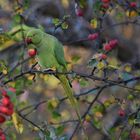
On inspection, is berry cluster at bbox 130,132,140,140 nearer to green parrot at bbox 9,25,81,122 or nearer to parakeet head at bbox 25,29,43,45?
green parrot at bbox 9,25,81,122

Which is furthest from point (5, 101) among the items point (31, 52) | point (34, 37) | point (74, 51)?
point (74, 51)

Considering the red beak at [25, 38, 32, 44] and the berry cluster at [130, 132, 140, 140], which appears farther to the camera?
the red beak at [25, 38, 32, 44]

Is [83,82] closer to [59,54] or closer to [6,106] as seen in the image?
[59,54]

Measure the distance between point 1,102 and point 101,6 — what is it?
4.38 ft

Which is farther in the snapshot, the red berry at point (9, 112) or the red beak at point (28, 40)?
the red beak at point (28, 40)

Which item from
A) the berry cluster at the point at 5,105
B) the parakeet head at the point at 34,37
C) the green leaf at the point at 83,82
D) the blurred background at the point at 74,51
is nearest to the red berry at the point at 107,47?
the blurred background at the point at 74,51

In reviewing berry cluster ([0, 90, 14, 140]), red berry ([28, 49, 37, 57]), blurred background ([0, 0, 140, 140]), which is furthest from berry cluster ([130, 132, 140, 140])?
berry cluster ([0, 90, 14, 140])

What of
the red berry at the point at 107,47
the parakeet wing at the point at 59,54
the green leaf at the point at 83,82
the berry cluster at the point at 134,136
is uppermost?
the red berry at the point at 107,47

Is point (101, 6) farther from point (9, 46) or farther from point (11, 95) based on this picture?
point (9, 46)

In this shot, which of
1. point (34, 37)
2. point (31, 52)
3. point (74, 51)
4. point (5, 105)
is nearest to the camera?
point (5, 105)

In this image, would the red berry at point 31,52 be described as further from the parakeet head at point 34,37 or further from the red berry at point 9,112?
the red berry at point 9,112

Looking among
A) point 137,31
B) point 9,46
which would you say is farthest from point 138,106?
point 137,31

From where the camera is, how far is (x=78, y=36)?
4.74m

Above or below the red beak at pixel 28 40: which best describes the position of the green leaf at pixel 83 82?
below
